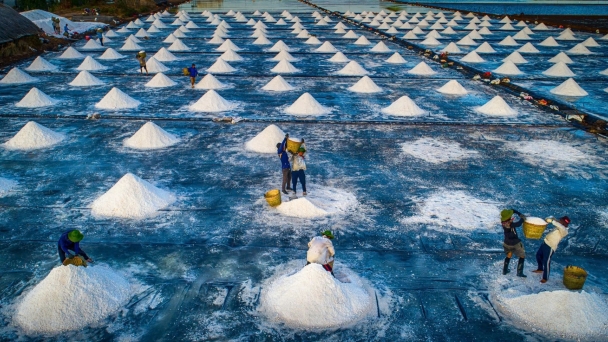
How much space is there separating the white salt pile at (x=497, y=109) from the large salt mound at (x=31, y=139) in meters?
9.57

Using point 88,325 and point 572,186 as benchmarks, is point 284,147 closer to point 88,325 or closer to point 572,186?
point 88,325

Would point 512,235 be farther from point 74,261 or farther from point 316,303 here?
point 74,261

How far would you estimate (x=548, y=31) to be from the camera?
27672mm

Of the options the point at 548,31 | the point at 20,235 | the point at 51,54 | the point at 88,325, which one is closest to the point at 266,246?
the point at 88,325

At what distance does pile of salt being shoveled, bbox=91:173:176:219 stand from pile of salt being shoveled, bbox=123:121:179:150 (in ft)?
8.13

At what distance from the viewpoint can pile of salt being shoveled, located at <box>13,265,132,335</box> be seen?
446cm

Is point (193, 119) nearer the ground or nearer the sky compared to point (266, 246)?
nearer the sky

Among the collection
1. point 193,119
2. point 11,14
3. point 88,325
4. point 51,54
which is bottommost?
point 88,325

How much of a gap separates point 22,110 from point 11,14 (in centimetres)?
1019

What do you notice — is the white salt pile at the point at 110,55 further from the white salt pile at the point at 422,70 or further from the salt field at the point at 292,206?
the white salt pile at the point at 422,70

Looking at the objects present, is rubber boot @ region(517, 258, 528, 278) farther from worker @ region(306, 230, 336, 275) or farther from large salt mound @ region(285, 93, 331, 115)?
large salt mound @ region(285, 93, 331, 115)

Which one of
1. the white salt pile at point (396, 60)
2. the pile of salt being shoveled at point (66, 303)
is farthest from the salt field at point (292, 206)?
the white salt pile at point (396, 60)

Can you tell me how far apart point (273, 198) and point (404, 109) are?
5.85 m

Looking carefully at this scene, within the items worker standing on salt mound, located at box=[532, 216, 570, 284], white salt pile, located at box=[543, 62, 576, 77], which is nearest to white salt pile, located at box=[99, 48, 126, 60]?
white salt pile, located at box=[543, 62, 576, 77]
